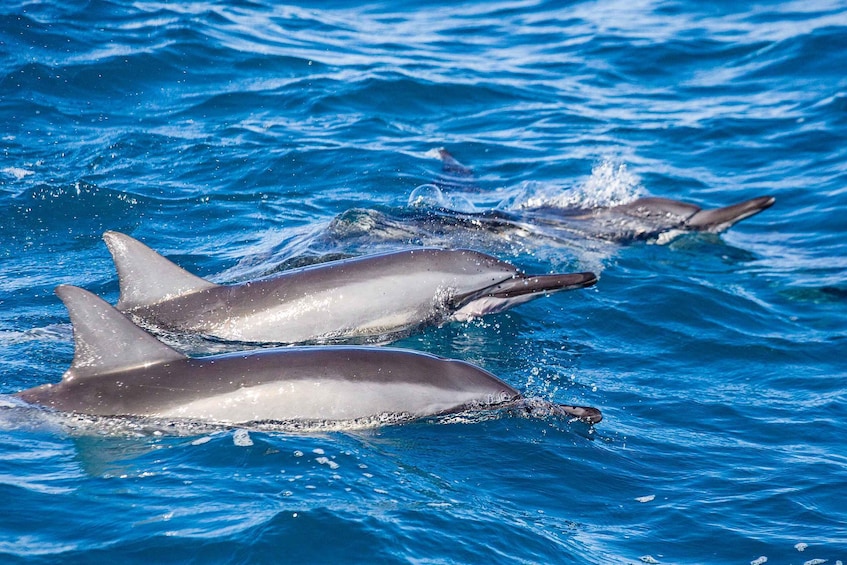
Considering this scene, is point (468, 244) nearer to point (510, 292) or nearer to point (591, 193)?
point (510, 292)

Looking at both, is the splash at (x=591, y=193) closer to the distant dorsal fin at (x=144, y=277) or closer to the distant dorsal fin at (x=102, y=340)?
the distant dorsal fin at (x=144, y=277)

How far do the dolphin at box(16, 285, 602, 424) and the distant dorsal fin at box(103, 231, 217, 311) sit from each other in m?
1.54

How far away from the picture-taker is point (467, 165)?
15.7m

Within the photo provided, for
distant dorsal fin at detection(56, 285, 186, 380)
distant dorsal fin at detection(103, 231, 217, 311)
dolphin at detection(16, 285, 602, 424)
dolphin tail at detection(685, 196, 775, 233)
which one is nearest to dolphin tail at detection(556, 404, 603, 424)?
dolphin at detection(16, 285, 602, 424)

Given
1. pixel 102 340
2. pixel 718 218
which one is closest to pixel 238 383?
pixel 102 340

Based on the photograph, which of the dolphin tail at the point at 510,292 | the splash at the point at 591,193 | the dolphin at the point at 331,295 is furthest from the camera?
the splash at the point at 591,193

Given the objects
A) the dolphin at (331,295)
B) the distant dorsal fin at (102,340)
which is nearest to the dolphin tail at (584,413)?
the dolphin at (331,295)

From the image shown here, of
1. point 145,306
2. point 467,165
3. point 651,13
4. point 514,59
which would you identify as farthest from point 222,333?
point 651,13

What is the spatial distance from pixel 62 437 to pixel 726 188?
37.5 ft

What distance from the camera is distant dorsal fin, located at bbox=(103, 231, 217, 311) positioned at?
845cm

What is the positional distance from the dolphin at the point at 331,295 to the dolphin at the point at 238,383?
4.85ft

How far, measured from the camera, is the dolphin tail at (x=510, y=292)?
983cm

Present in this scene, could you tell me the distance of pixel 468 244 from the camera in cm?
1184

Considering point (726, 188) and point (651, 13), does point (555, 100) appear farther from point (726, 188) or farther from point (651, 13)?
point (651, 13)
